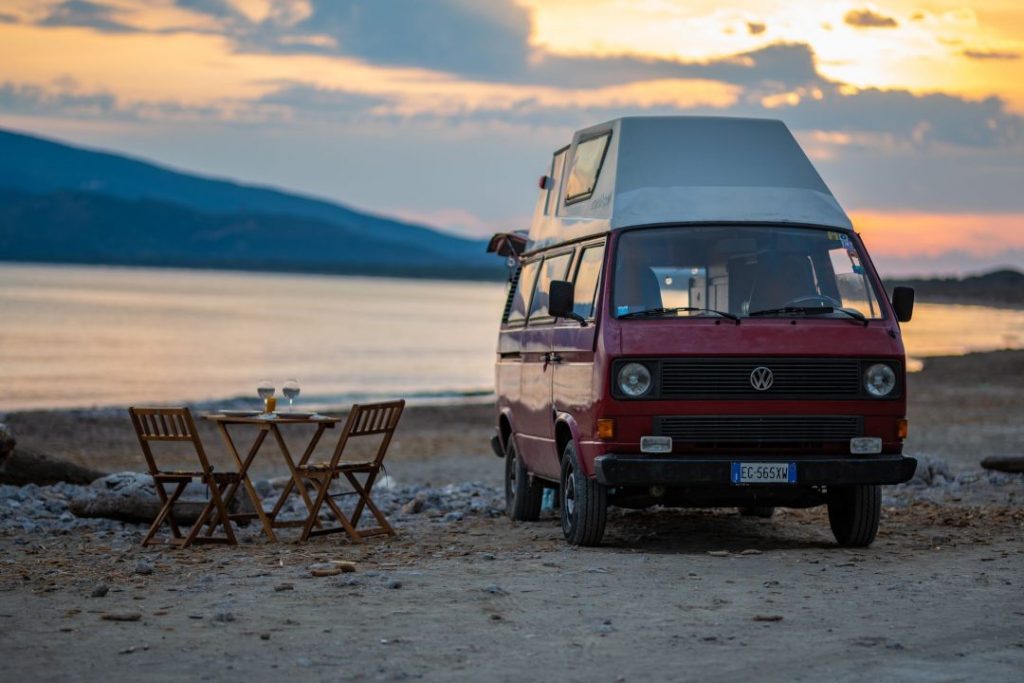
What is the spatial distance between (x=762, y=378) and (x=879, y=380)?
82cm

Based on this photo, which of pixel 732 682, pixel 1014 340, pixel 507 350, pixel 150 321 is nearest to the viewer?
pixel 732 682

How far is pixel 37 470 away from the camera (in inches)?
612

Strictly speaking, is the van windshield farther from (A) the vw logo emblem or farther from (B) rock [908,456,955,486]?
(B) rock [908,456,955,486]

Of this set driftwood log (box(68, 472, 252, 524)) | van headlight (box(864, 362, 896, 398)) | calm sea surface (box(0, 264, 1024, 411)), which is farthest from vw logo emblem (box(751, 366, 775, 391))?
calm sea surface (box(0, 264, 1024, 411))

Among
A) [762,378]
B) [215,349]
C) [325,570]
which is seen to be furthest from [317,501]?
[215,349]

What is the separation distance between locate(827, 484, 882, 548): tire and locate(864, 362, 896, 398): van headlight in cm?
83

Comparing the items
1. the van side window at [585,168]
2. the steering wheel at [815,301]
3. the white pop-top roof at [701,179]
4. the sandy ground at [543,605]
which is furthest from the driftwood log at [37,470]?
the steering wheel at [815,301]

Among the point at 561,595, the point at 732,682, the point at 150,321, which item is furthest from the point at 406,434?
the point at 150,321

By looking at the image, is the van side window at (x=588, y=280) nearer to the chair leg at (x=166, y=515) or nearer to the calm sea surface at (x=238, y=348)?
the chair leg at (x=166, y=515)

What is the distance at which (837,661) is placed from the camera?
288 inches

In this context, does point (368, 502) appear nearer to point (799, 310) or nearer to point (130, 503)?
point (130, 503)

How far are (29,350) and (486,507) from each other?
2238 inches

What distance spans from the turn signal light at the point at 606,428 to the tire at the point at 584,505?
Result: 0.54m

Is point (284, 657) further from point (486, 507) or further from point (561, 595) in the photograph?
A: point (486, 507)
